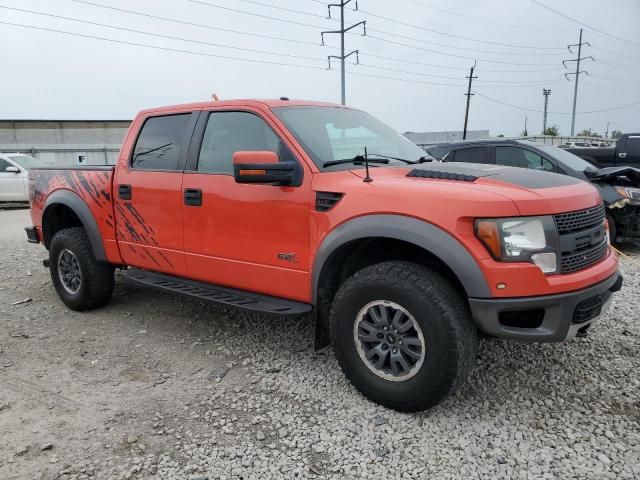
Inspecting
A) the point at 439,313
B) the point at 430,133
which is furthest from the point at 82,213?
the point at 430,133

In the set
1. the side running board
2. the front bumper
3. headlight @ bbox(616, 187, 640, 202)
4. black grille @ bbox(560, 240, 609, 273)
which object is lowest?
the side running board

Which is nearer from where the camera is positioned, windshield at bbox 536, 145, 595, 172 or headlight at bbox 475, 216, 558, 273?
headlight at bbox 475, 216, 558, 273

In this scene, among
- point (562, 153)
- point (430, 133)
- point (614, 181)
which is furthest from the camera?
point (430, 133)

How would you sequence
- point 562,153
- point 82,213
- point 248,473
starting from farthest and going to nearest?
point 562,153
point 82,213
point 248,473

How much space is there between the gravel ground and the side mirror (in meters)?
1.40

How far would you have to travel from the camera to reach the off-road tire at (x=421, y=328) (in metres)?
2.73

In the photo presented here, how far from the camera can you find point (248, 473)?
101 inches

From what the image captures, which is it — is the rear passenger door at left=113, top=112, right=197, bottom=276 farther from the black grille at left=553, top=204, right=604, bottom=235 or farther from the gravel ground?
the black grille at left=553, top=204, right=604, bottom=235

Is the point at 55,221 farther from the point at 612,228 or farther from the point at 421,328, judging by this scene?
the point at 612,228

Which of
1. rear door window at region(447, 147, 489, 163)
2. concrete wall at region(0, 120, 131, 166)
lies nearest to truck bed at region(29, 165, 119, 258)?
rear door window at region(447, 147, 489, 163)

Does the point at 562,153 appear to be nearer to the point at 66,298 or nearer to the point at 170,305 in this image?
the point at 170,305

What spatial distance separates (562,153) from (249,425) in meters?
6.70

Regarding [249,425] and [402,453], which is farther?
[249,425]

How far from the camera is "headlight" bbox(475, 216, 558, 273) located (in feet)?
8.70
